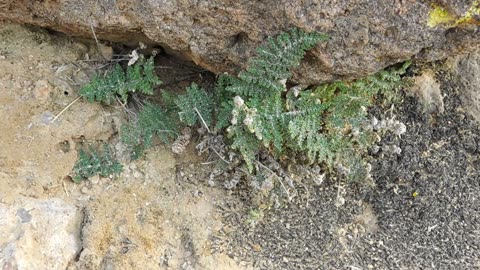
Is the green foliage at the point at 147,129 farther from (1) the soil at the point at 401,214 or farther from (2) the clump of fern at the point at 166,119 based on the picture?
(1) the soil at the point at 401,214

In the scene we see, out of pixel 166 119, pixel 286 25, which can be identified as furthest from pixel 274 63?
pixel 166 119

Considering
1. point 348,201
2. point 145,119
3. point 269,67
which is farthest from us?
point 348,201

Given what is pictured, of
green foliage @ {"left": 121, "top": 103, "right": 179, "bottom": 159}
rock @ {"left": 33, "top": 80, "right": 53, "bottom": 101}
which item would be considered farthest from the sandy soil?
green foliage @ {"left": 121, "top": 103, "right": 179, "bottom": 159}

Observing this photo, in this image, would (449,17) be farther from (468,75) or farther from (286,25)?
(468,75)

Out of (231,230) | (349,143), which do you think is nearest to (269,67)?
(349,143)

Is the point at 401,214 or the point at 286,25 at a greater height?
the point at 286,25

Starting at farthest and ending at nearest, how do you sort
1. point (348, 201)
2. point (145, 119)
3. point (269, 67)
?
1. point (348, 201)
2. point (145, 119)
3. point (269, 67)

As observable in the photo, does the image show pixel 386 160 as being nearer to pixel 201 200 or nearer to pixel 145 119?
pixel 201 200
